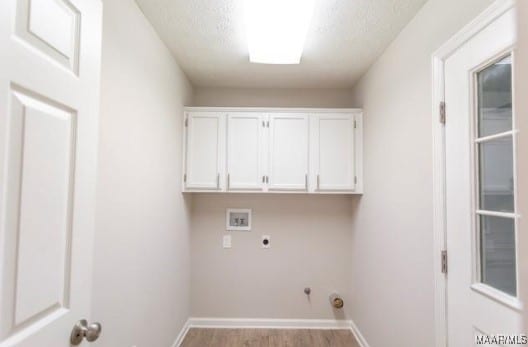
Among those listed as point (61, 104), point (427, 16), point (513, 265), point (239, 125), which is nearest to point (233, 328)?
point (239, 125)

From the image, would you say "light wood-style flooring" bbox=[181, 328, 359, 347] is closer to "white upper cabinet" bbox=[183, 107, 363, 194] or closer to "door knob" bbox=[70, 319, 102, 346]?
"white upper cabinet" bbox=[183, 107, 363, 194]

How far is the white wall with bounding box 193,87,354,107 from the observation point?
3178 millimetres

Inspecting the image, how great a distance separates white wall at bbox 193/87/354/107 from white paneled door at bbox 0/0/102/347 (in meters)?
2.11

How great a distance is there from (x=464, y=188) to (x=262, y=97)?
7.28 ft

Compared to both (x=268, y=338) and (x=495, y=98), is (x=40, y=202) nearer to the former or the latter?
(x=495, y=98)

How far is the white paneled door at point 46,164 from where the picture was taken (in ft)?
2.30

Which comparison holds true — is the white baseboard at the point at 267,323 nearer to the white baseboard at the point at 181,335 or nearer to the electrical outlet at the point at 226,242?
the white baseboard at the point at 181,335

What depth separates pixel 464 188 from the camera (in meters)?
1.38

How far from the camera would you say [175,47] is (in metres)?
2.29

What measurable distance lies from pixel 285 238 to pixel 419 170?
66.4 inches

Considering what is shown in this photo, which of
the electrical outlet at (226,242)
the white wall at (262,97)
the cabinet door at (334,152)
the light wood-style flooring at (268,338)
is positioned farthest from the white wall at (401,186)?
the electrical outlet at (226,242)

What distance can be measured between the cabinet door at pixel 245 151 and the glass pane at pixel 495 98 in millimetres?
1838

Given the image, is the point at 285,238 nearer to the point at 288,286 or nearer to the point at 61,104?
the point at 288,286

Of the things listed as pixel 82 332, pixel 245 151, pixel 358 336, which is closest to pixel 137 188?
pixel 82 332
